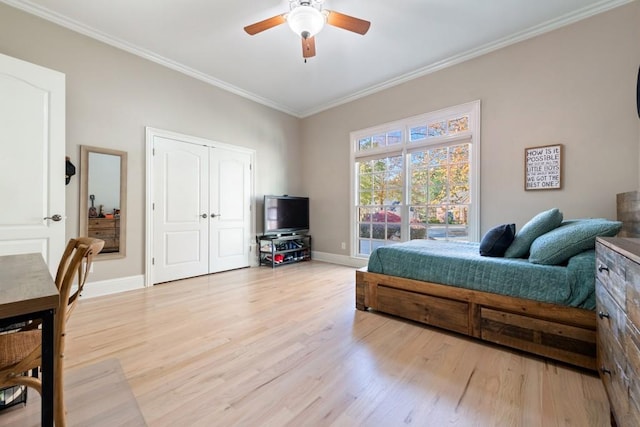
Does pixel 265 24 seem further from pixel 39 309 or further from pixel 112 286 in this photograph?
pixel 112 286

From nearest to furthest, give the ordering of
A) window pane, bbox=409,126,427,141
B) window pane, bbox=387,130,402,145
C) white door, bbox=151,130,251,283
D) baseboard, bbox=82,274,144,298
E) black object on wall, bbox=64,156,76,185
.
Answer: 1. black object on wall, bbox=64,156,76,185
2. baseboard, bbox=82,274,144,298
3. white door, bbox=151,130,251,283
4. window pane, bbox=409,126,427,141
5. window pane, bbox=387,130,402,145

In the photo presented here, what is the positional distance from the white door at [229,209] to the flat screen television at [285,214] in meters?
0.35

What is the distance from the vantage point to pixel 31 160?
2.40m

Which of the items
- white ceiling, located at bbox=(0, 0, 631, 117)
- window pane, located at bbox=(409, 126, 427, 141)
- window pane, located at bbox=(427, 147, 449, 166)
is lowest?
window pane, located at bbox=(427, 147, 449, 166)

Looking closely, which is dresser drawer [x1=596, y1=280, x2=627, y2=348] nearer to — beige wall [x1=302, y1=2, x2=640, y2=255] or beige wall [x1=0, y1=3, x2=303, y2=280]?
beige wall [x1=302, y1=2, x2=640, y2=255]

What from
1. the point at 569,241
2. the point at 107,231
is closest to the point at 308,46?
the point at 569,241

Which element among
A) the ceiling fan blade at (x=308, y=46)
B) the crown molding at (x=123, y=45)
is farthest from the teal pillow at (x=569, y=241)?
the crown molding at (x=123, y=45)

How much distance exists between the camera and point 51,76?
2477 mm

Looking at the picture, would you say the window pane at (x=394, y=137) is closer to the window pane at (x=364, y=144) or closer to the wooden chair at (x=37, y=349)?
the window pane at (x=364, y=144)

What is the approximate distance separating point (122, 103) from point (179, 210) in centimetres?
148

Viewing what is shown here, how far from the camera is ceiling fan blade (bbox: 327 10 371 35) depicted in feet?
7.68

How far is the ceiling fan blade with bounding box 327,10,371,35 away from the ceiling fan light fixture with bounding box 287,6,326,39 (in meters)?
0.09

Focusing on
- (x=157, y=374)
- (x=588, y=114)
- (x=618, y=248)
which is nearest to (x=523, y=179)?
(x=588, y=114)

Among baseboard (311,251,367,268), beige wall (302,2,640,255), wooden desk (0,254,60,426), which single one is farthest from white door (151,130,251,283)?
beige wall (302,2,640,255)
